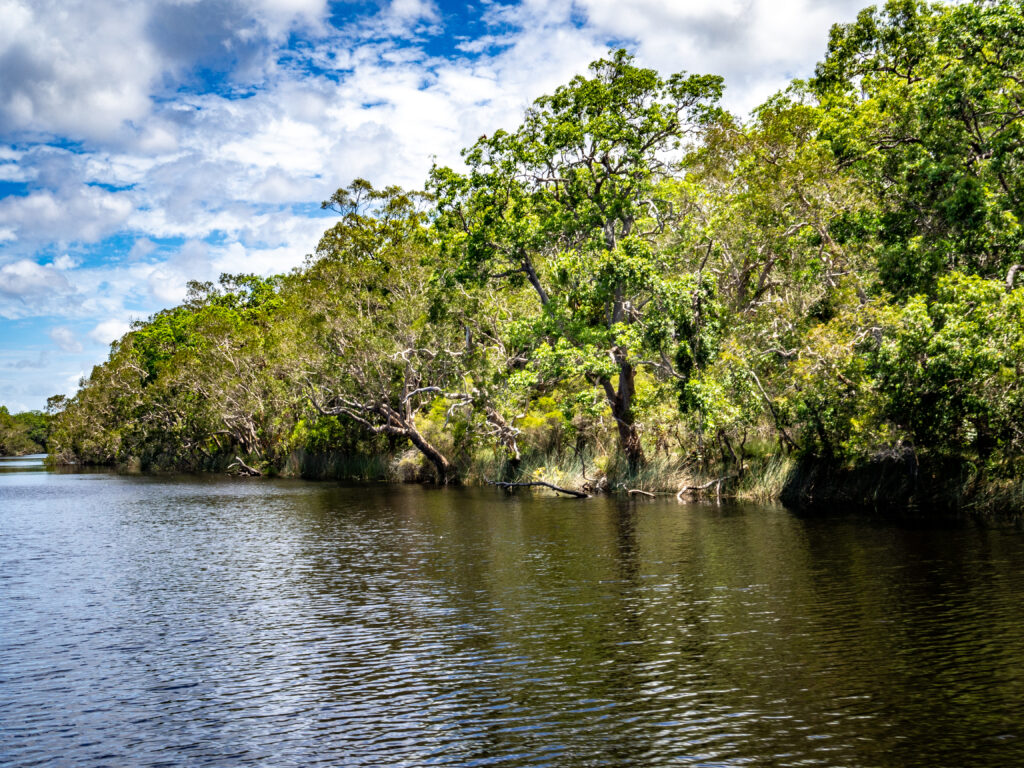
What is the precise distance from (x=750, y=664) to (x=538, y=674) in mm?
3554

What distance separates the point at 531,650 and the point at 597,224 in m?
29.4

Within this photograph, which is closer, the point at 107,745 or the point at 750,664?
the point at 107,745

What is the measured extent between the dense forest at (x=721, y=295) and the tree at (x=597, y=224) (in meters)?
0.14

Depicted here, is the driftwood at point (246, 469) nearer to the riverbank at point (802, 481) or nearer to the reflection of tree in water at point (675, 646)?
the riverbank at point (802, 481)

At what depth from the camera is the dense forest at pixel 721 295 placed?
26234 millimetres

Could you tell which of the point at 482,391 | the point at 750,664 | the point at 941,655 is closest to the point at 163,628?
the point at 750,664

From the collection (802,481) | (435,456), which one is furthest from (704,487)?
(435,456)

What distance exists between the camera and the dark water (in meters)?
10.2

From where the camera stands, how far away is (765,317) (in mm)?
37438

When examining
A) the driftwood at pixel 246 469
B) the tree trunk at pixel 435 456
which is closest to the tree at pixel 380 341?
the tree trunk at pixel 435 456

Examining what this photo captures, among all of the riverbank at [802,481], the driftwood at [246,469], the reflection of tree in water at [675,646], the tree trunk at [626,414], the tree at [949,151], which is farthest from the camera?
the driftwood at [246,469]

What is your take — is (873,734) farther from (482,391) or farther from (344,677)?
(482,391)

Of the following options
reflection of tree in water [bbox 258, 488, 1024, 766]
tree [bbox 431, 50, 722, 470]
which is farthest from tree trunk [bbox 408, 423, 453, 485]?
reflection of tree in water [bbox 258, 488, 1024, 766]

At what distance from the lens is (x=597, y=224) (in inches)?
1588
